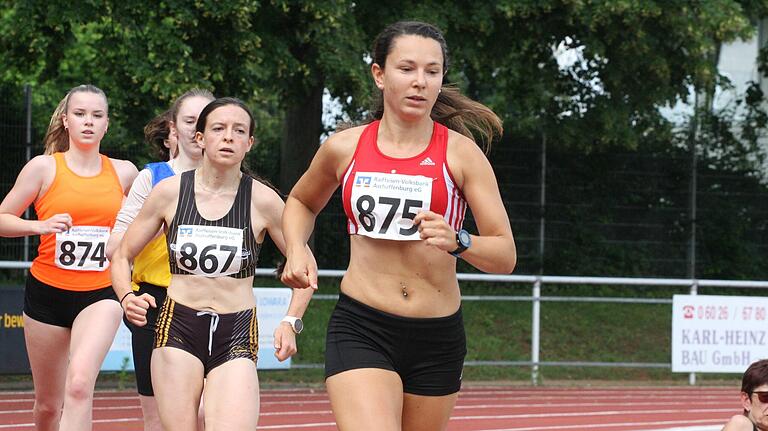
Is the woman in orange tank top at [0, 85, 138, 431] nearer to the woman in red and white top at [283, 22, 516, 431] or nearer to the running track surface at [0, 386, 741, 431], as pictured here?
the woman in red and white top at [283, 22, 516, 431]

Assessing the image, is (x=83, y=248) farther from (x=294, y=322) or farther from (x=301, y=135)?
(x=301, y=135)

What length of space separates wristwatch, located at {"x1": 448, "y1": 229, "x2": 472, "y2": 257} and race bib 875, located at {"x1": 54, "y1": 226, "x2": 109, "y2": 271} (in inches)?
122

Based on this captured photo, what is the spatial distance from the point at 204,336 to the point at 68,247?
1803 millimetres

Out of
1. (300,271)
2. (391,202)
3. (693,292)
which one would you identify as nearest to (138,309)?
(300,271)

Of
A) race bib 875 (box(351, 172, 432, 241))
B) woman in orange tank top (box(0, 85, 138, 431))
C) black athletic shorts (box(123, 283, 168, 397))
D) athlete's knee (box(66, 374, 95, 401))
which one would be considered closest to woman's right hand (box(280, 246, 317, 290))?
race bib 875 (box(351, 172, 432, 241))

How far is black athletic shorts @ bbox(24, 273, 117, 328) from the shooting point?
22.6 ft

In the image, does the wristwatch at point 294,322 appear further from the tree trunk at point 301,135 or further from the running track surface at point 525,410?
the tree trunk at point 301,135

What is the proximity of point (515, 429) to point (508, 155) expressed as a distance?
28.4 ft

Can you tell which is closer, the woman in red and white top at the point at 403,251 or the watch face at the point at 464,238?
the watch face at the point at 464,238

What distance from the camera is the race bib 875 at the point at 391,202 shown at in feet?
14.9

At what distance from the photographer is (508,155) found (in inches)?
777

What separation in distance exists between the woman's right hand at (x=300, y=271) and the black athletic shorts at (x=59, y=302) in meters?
2.42

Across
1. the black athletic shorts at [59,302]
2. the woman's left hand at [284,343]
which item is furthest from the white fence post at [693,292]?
the woman's left hand at [284,343]

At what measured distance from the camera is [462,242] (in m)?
4.27
